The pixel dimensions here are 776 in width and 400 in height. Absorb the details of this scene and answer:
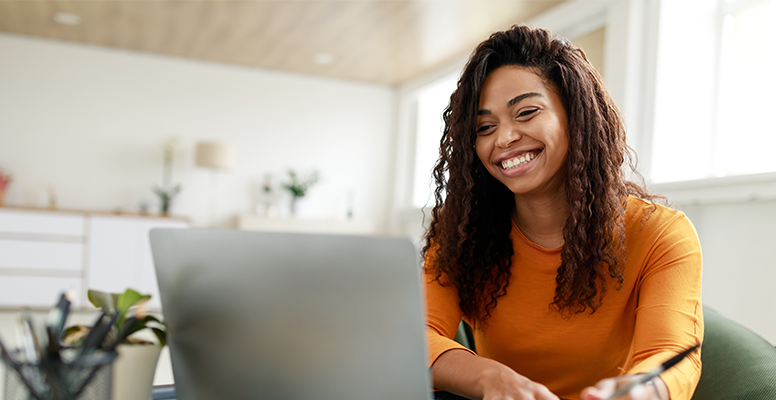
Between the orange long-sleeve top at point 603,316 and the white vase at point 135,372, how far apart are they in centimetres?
48

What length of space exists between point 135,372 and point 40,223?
15.5 feet

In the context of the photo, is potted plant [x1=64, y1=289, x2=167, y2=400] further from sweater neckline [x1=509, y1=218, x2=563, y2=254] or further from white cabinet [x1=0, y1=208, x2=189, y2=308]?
white cabinet [x1=0, y1=208, x2=189, y2=308]

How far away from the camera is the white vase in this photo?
0.76m

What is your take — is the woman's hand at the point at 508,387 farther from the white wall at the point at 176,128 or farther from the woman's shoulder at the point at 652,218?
the white wall at the point at 176,128

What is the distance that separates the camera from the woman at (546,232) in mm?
1126

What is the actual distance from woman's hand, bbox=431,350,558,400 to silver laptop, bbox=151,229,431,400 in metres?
0.32

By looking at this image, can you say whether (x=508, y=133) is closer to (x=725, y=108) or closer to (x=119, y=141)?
(x=725, y=108)

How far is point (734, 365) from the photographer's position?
A: 117cm

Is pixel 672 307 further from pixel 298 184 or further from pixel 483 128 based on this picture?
pixel 298 184

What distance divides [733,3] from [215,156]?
4.45m

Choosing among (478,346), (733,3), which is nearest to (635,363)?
(478,346)

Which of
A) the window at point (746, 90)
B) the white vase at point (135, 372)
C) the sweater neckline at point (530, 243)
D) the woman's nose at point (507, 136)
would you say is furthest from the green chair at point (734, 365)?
the window at point (746, 90)

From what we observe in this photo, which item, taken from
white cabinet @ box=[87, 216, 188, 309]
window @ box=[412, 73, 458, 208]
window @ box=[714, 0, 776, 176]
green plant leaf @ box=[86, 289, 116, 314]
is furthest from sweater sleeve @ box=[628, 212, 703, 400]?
window @ box=[412, 73, 458, 208]

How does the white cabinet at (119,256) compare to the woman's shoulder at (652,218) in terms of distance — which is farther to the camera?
the white cabinet at (119,256)
